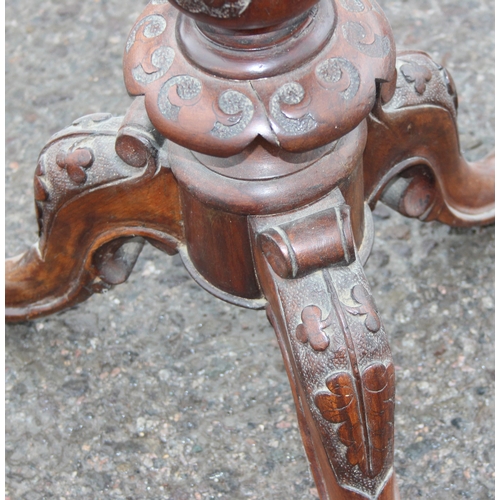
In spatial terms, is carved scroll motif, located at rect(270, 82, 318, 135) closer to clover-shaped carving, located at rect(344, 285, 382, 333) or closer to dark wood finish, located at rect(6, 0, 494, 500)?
dark wood finish, located at rect(6, 0, 494, 500)

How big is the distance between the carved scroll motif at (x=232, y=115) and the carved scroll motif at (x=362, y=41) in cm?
13

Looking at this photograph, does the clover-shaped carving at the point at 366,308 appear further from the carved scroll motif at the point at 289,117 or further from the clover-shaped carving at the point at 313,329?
the carved scroll motif at the point at 289,117

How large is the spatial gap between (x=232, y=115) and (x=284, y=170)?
92mm

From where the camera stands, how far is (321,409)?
85cm

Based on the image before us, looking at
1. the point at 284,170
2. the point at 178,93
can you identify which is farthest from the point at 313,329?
the point at 178,93

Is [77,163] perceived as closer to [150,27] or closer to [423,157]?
[150,27]

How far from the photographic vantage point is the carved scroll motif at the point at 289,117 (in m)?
0.78

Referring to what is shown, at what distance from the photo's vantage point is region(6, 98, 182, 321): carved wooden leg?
96 centimetres

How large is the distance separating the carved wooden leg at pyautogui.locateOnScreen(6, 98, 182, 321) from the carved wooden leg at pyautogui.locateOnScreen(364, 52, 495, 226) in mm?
263

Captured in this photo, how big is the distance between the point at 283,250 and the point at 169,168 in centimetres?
19

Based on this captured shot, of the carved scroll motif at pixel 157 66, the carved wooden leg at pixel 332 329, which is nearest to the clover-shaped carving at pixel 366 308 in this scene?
the carved wooden leg at pixel 332 329

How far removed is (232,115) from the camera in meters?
0.78

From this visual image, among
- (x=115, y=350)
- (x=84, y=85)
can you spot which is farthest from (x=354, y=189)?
(x=84, y=85)

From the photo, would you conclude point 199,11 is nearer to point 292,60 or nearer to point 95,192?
point 292,60
